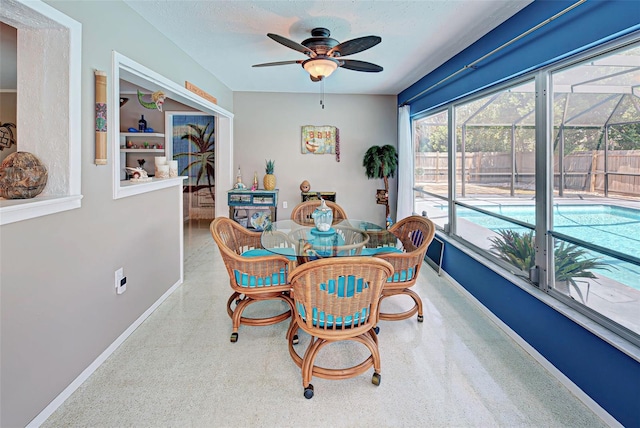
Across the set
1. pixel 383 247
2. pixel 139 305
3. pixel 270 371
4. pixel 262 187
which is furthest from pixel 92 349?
pixel 262 187

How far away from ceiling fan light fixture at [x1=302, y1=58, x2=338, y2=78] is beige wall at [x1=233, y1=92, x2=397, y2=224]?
3.03m

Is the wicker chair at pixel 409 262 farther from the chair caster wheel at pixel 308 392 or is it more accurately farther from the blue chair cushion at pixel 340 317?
the chair caster wheel at pixel 308 392

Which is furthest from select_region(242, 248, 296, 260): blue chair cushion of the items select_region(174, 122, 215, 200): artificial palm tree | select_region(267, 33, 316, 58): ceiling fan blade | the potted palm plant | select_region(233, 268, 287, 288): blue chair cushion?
select_region(174, 122, 215, 200): artificial palm tree

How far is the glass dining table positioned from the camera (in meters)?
2.49

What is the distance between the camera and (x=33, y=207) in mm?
1623

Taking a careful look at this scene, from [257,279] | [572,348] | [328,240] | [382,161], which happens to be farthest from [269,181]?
[572,348]

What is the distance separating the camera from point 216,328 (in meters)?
2.67

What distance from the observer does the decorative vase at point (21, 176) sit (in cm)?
165

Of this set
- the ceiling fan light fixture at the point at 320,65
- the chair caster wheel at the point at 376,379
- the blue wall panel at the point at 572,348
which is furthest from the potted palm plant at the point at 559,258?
the ceiling fan light fixture at the point at 320,65

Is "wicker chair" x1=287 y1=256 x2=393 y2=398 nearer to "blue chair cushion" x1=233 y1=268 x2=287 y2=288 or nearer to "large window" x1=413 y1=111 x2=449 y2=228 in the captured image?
"blue chair cushion" x1=233 y1=268 x2=287 y2=288

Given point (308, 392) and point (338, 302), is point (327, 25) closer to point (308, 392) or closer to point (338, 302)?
point (338, 302)

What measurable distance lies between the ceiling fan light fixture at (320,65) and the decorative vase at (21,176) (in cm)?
214

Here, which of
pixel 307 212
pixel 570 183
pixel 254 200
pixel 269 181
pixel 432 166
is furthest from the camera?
pixel 269 181

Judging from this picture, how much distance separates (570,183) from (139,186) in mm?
3185
